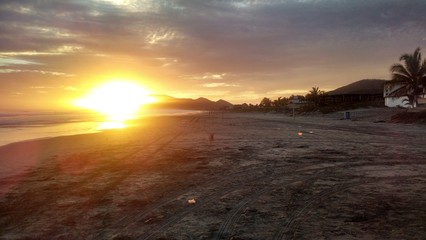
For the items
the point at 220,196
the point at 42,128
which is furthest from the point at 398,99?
the point at 220,196

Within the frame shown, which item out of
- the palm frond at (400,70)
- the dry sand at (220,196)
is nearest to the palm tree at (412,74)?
the palm frond at (400,70)

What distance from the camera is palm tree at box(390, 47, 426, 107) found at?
138 feet

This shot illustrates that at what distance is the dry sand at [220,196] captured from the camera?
591 cm

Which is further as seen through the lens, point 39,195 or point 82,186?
point 82,186

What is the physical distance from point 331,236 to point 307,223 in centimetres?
67

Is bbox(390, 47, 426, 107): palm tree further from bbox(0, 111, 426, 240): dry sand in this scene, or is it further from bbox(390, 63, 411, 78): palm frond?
bbox(0, 111, 426, 240): dry sand

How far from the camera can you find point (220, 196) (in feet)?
26.3

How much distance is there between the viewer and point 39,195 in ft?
28.0

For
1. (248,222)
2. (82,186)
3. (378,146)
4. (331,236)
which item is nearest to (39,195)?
(82,186)

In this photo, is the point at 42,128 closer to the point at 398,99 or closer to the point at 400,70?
the point at 400,70

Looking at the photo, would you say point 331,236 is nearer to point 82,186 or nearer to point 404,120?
point 82,186

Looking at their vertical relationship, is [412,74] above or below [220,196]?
above

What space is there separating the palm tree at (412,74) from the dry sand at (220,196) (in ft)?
110

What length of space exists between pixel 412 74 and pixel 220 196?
43.6m
